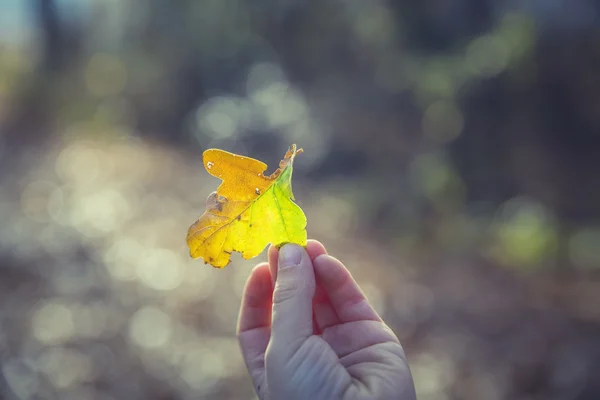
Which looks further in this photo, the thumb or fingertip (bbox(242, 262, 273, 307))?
fingertip (bbox(242, 262, 273, 307))

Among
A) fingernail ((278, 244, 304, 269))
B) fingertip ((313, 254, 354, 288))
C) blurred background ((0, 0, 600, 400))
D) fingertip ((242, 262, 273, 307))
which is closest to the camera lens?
fingernail ((278, 244, 304, 269))

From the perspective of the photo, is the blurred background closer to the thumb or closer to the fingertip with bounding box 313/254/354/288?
the fingertip with bounding box 313/254/354/288

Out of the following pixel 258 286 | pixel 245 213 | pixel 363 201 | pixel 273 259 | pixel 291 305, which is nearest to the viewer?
pixel 291 305

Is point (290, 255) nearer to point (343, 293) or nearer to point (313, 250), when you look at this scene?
point (313, 250)

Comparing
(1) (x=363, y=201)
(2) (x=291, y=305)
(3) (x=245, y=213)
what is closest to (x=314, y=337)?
(2) (x=291, y=305)

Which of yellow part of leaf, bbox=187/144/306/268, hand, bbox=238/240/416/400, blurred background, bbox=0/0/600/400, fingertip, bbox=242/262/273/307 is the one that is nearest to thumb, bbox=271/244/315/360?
hand, bbox=238/240/416/400

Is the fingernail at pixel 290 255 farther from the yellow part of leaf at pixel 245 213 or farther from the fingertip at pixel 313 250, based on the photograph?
the fingertip at pixel 313 250

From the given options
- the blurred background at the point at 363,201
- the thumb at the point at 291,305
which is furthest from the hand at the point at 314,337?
the blurred background at the point at 363,201
